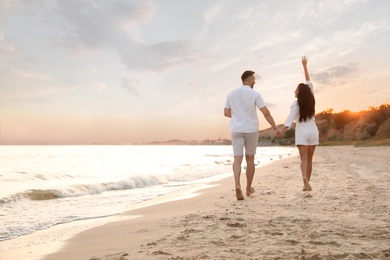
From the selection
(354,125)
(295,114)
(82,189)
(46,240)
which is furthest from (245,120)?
(354,125)

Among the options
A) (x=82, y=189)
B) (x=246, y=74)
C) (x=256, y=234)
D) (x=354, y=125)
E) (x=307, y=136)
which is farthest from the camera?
(x=354, y=125)

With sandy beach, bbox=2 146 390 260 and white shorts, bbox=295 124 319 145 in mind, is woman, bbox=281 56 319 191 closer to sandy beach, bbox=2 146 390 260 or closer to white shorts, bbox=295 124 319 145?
white shorts, bbox=295 124 319 145

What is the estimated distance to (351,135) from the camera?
78500 mm

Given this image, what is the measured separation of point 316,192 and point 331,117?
9867 cm

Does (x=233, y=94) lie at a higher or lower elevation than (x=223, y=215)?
higher

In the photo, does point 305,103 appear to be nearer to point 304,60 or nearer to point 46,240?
point 304,60

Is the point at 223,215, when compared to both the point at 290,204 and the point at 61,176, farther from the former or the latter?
the point at 61,176

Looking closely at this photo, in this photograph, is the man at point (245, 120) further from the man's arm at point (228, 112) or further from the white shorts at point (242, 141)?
the man's arm at point (228, 112)

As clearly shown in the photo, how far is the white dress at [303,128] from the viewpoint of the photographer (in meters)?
6.80

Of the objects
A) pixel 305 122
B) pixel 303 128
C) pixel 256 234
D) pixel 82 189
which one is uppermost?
pixel 305 122

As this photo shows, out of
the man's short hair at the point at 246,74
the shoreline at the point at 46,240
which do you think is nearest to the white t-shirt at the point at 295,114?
the man's short hair at the point at 246,74

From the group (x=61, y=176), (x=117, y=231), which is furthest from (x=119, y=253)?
(x=61, y=176)

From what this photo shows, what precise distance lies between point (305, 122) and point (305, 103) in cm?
37

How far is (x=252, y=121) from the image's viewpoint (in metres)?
6.49
